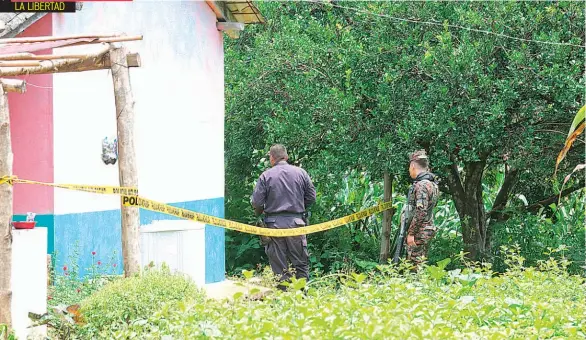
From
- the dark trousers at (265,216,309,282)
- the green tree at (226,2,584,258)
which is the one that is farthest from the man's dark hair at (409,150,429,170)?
the dark trousers at (265,216,309,282)

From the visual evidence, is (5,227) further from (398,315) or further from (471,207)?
(471,207)

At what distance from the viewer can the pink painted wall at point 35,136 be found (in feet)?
30.8

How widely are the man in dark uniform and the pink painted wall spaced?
7.74 ft

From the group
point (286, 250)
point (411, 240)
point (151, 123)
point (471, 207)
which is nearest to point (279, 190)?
point (286, 250)

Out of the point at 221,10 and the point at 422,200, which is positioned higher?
the point at 221,10

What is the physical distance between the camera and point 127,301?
7.23m

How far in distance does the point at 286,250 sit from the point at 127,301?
3.68m

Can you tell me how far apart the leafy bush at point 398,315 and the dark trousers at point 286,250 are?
11.2ft

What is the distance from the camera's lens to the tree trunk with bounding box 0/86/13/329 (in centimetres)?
695

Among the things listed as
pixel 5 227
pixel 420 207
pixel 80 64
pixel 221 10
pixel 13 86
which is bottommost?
pixel 5 227

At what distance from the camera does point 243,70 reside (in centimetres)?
1418

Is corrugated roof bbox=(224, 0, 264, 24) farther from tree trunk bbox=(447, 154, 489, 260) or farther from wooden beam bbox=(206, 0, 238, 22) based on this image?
tree trunk bbox=(447, 154, 489, 260)

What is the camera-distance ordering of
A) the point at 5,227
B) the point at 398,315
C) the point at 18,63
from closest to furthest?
the point at 398,315
the point at 5,227
the point at 18,63

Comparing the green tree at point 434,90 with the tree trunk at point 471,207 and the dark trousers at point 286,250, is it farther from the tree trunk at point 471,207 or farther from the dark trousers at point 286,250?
the dark trousers at point 286,250
